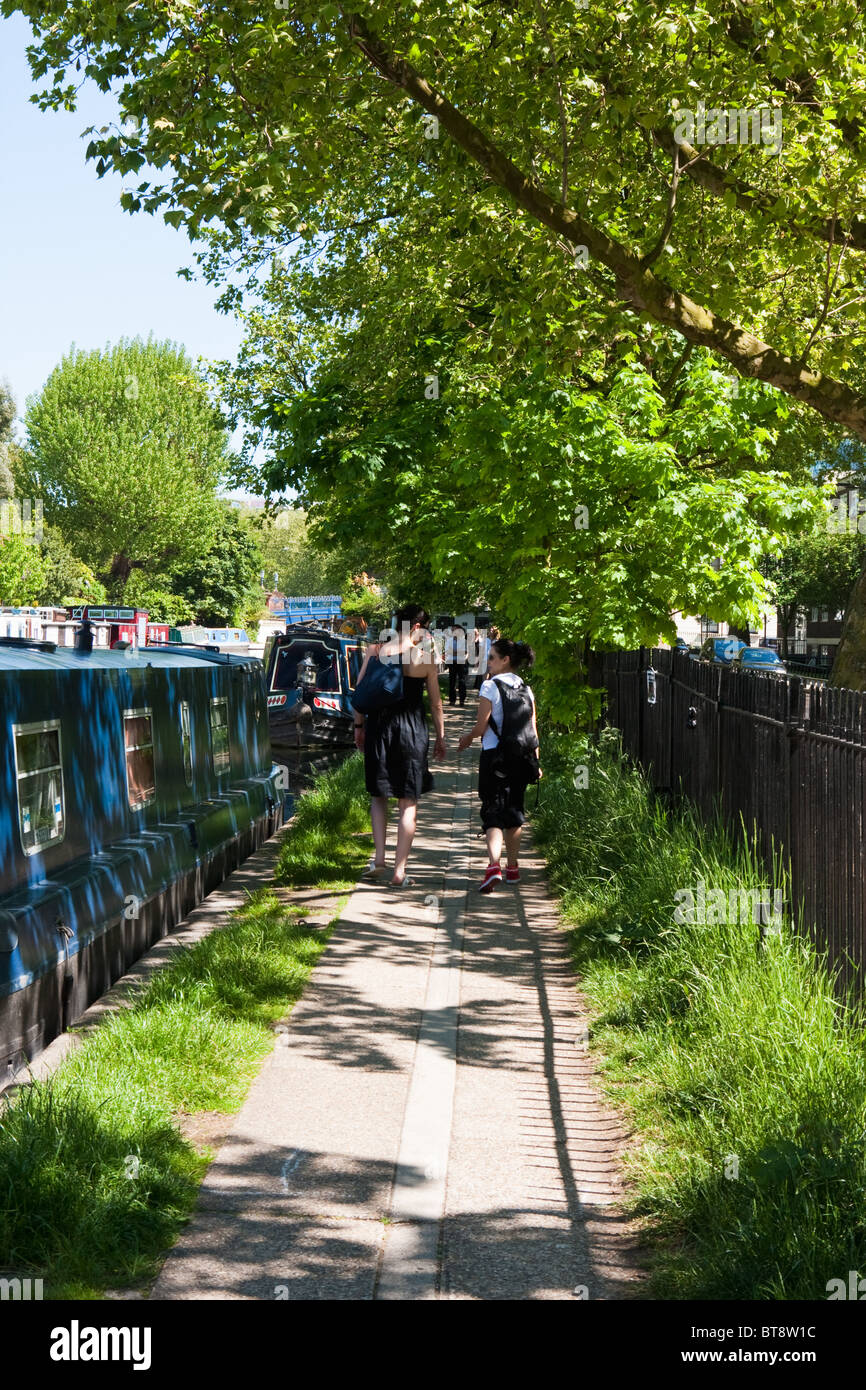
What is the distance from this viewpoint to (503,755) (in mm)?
10414

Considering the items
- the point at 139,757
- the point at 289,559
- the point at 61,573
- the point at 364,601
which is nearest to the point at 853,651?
the point at 139,757

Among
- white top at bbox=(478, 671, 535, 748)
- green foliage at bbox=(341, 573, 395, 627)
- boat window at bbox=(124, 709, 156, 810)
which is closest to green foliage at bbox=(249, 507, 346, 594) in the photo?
green foliage at bbox=(341, 573, 395, 627)

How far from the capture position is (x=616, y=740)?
14.2 m

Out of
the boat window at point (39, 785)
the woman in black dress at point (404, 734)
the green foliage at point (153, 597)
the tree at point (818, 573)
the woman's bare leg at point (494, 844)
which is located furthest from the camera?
the green foliage at point (153, 597)

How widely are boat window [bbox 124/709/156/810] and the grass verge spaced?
4.69 ft

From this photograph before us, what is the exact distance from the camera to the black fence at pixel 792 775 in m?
5.88

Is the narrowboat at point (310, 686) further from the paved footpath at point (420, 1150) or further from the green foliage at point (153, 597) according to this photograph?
the green foliage at point (153, 597)

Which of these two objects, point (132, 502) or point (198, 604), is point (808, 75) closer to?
point (132, 502)

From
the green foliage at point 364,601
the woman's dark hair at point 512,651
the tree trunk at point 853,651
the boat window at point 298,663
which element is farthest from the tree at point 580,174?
the green foliage at point 364,601

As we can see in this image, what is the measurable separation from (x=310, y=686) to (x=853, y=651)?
9.40m

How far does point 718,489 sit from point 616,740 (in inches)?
117

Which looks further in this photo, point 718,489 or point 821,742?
point 718,489

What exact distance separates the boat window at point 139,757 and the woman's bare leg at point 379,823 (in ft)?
5.39
